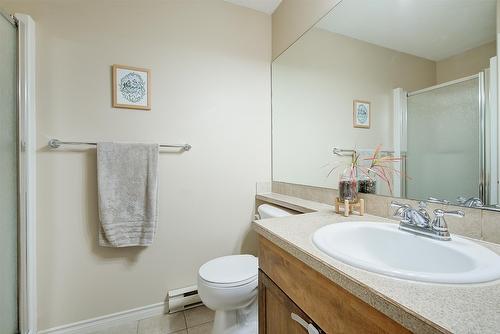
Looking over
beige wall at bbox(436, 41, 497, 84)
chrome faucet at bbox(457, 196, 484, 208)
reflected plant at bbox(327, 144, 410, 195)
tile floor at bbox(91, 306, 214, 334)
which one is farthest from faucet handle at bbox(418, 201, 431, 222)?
tile floor at bbox(91, 306, 214, 334)

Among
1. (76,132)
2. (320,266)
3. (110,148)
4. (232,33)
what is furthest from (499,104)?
(76,132)

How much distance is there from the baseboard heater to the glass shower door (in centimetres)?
80

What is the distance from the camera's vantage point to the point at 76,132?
4.27 ft

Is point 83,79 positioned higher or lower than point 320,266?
higher

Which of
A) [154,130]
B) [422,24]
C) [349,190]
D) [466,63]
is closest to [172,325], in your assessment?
[154,130]

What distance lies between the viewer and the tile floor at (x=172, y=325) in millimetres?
1354

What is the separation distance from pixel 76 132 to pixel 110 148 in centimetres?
22

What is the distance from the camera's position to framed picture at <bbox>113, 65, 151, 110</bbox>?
53.9 inches

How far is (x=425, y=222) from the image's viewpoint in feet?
2.35

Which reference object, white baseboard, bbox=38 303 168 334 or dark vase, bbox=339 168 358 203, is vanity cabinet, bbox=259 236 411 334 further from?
white baseboard, bbox=38 303 168 334

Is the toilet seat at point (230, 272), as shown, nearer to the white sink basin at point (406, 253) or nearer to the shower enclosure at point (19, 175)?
the white sink basin at point (406, 253)

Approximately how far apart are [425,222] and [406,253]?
4.9 inches

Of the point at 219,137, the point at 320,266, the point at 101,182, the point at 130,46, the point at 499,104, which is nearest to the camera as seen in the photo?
the point at 320,266

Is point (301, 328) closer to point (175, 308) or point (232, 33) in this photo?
point (175, 308)
